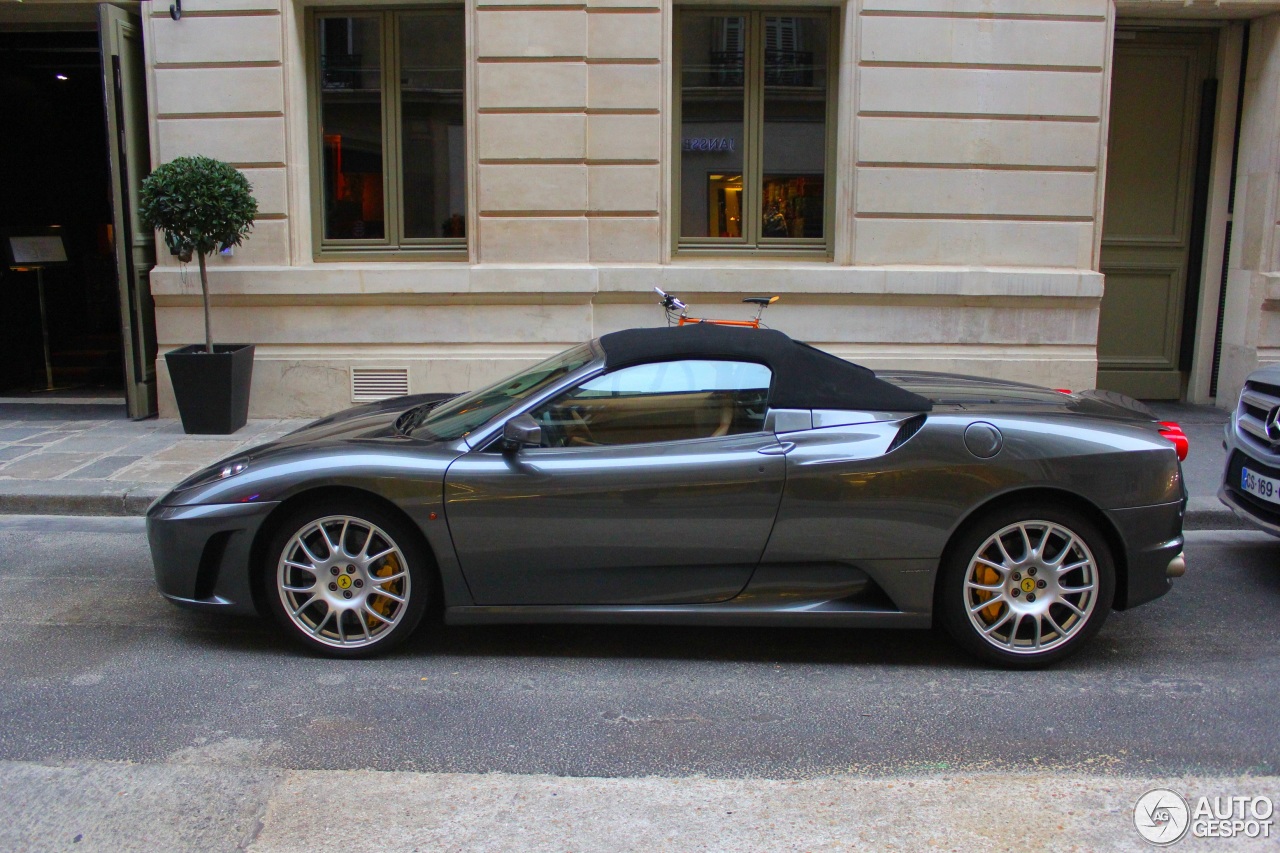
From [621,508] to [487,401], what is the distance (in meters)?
0.99

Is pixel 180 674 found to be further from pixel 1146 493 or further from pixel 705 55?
pixel 705 55

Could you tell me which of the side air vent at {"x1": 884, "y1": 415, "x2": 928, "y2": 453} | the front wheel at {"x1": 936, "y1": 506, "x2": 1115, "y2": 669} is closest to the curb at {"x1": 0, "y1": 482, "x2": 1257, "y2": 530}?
the front wheel at {"x1": 936, "y1": 506, "x2": 1115, "y2": 669}

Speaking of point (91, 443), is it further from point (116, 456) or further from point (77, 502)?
point (77, 502)

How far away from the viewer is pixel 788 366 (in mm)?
4766

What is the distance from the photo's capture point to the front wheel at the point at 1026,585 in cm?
456

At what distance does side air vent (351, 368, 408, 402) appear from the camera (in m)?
10.3

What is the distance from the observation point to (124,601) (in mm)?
5637

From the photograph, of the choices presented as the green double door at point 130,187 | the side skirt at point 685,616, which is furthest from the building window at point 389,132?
the side skirt at point 685,616

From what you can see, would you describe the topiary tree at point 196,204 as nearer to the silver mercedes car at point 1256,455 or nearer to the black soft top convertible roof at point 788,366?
the black soft top convertible roof at point 788,366

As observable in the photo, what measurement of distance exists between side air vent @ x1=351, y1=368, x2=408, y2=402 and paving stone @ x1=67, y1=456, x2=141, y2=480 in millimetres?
2199

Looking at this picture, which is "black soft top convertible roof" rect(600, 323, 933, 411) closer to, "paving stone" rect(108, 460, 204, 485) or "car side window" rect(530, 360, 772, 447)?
"car side window" rect(530, 360, 772, 447)

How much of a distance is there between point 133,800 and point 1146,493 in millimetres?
3952

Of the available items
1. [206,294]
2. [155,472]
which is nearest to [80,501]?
[155,472]

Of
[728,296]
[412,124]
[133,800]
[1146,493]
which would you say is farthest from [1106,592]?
[412,124]
